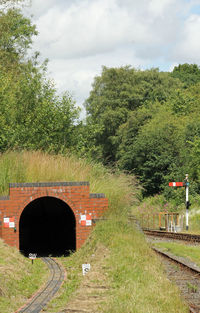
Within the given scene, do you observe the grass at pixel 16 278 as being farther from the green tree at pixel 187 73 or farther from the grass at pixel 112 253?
the green tree at pixel 187 73

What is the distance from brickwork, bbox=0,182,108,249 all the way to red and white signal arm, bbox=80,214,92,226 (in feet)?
0.22

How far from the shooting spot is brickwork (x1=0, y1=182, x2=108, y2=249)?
16.5 meters

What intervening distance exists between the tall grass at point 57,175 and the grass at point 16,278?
3117 mm

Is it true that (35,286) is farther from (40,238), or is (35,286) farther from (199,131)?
(199,131)

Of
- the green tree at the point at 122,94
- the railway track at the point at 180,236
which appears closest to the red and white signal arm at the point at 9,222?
the railway track at the point at 180,236

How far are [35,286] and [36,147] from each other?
1427 cm

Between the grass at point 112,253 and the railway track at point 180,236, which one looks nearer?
the grass at point 112,253

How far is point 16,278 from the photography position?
11.8 metres

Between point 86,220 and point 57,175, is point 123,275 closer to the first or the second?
point 86,220

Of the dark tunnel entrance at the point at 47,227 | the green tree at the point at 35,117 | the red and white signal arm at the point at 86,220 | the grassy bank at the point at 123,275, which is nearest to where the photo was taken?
the grassy bank at the point at 123,275

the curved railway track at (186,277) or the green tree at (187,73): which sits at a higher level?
the green tree at (187,73)

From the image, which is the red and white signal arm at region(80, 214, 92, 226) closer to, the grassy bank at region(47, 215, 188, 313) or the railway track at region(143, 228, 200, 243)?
the grassy bank at region(47, 215, 188, 313)

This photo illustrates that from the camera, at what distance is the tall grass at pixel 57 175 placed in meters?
17.8

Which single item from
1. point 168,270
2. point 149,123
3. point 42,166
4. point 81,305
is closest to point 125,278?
point 81,305
